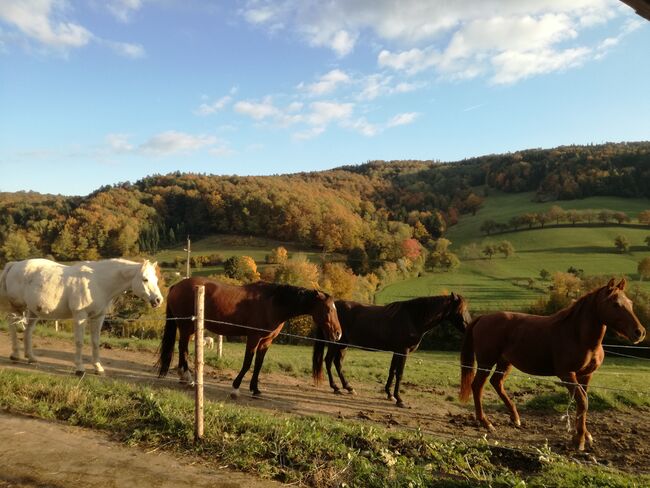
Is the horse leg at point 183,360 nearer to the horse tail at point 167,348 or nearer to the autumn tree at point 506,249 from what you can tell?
the horse tail at point 167,348

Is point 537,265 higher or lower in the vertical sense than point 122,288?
lower

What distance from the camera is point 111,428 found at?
4.99 metres

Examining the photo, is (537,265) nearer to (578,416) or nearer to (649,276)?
(649,276)

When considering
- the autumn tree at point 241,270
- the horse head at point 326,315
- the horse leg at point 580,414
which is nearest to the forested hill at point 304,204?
the autumn tree at point 241,270

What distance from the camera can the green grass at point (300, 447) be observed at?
4129 mm

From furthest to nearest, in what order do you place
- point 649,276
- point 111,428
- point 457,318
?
point 649,276
point 457,318
point 111,428

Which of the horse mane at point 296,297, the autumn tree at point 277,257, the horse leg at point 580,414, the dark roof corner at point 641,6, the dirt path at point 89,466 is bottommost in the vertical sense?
the autumn tree at point 277,257

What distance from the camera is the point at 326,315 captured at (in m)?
8.02

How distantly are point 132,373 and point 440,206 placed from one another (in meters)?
107

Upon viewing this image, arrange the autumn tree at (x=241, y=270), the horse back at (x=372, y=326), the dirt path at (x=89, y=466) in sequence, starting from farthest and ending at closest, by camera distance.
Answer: the autumn tree at (x=241, y=270) < the horse back at (x=372, y=326) < the dirt path at (x=89, y=466)

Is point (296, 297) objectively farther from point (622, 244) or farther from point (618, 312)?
point (622, 244)

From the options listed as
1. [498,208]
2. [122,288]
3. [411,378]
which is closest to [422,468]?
→ [122,288]

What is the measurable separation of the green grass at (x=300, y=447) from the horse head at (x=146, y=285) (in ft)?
7.60

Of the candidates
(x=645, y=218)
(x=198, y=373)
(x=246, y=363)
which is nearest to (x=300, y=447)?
(x=198, y=373)
